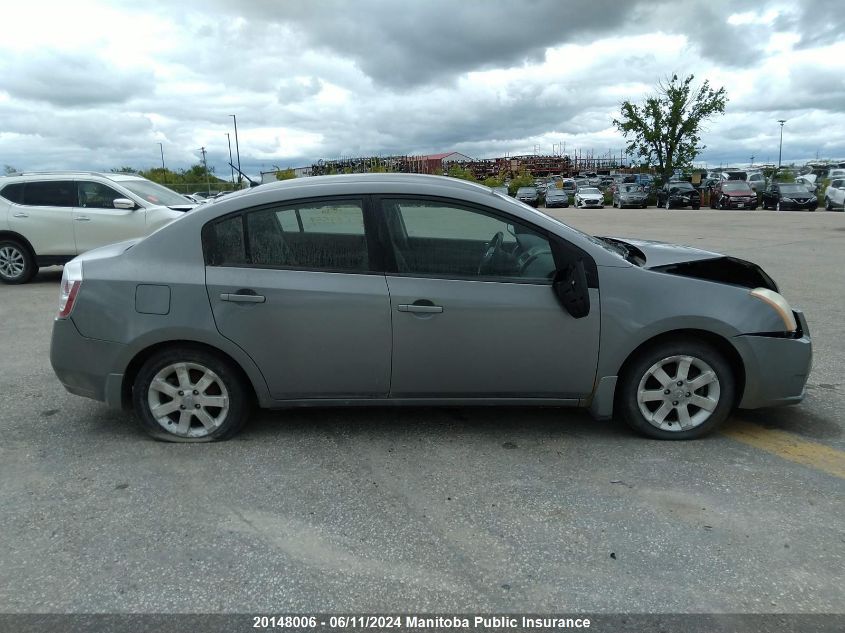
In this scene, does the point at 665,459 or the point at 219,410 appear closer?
the point at 665,459

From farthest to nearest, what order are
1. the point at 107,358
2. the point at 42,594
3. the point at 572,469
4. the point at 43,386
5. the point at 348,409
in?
the point at 43,386, the point at 348,409, the point at 107,358, the point at 572,469, the point at 42,594

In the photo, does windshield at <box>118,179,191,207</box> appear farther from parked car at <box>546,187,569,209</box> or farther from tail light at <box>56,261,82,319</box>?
parked car at <box>546,187,569,209</box>

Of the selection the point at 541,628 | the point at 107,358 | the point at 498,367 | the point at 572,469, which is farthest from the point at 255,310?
the point at 541,628

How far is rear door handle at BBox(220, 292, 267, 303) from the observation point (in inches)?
146

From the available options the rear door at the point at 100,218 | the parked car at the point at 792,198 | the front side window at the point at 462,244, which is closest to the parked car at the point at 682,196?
the parked car at the point at 792,198

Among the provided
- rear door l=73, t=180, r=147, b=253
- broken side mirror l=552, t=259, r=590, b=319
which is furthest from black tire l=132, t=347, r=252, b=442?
rear door l=73, t=180, r=147, b=253

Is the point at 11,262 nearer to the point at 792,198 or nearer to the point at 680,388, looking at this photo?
the point at 680,388

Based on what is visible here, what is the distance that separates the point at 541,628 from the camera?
7.72 ft

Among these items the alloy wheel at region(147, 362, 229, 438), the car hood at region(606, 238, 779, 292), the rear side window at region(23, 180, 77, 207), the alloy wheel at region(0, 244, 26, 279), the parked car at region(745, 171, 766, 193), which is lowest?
the alloy wheel at region(147, 362, 229, 438)

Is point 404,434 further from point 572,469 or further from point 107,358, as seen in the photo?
point 107,358

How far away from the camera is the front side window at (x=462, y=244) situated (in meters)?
3.75

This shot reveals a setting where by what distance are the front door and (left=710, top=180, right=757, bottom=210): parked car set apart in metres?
35.6

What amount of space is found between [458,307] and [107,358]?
205 cm

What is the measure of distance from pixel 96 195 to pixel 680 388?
9648mm
